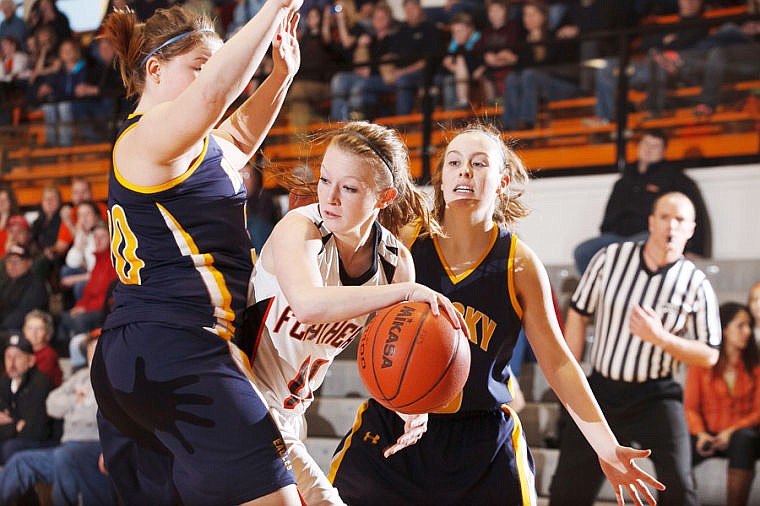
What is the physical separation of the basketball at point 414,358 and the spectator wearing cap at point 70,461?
3.98m

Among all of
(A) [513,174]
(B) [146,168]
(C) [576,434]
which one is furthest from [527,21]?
(B) [146,168]

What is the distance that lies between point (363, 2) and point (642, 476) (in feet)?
20.8

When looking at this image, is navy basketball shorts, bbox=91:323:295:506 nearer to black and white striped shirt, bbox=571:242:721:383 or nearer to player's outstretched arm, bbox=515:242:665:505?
player's outstretched arm, bbox=515:242:665:505

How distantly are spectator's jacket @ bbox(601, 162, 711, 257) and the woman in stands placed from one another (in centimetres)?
107

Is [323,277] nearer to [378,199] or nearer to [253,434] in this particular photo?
[378,199]

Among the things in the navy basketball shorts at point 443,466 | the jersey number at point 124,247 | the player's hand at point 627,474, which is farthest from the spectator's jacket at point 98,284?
the player's hand at point 627,474

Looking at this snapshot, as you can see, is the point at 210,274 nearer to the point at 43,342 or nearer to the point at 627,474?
the point at 627,474

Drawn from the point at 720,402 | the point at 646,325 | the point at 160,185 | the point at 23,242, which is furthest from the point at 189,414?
the point at 23,242

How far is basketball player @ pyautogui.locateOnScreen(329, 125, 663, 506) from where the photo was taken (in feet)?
9.67

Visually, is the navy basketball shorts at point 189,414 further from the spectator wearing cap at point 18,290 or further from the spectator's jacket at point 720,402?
A: the spectator wearing cap at point 18,290

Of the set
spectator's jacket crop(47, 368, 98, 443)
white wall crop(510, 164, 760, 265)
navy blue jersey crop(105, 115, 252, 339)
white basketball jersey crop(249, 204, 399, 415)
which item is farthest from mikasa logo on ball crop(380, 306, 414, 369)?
spectator's jacket crop(47, 368, 98, 443)

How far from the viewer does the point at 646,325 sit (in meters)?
4.85

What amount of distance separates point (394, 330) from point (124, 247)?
0.74 m

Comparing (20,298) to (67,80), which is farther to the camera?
(67,80)
